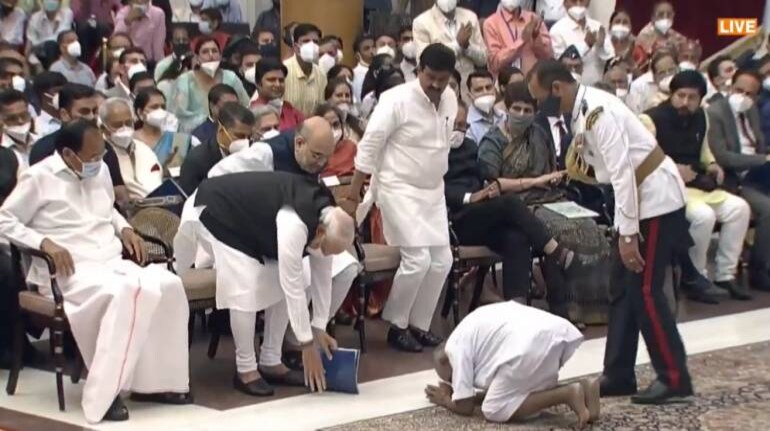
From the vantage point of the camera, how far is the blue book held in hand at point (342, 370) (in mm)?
6793

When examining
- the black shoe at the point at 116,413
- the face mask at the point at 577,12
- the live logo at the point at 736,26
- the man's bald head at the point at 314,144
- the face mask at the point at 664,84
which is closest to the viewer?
the black shoe at the point at 116,413

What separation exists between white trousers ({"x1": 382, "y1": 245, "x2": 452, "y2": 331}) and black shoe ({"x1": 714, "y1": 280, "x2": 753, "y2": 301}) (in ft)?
7.64

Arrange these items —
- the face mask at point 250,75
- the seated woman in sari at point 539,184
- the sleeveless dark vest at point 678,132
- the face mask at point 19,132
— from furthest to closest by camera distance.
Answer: the face mask at point 250,75 < the sleeveless dark vest at point 678,132 < the seated woman in sari at point 539,184 < the face mask at point 19,132

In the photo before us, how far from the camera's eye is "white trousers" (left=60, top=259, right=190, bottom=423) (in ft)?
21.0

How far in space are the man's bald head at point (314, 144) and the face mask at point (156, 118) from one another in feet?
6.33

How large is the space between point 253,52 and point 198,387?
3976mm

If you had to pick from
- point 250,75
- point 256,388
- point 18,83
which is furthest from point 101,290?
point 250,75

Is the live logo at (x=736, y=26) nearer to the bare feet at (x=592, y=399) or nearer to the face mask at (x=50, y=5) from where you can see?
A: the face mask at (x=50, y=5)

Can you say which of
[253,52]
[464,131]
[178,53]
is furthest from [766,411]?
[178,53]

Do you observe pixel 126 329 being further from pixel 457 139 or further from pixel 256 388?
pixel 457 139

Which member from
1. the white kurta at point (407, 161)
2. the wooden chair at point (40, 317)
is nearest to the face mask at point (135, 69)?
the white kurta at point (407, 161)

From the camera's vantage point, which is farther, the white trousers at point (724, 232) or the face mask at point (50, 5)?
the face mask at point (50, 5)

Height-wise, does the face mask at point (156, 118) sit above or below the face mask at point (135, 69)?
below

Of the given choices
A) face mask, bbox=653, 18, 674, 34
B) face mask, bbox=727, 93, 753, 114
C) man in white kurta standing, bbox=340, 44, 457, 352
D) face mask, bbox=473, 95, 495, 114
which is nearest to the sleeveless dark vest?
face mask, bbox=727, 93, 753, 114
